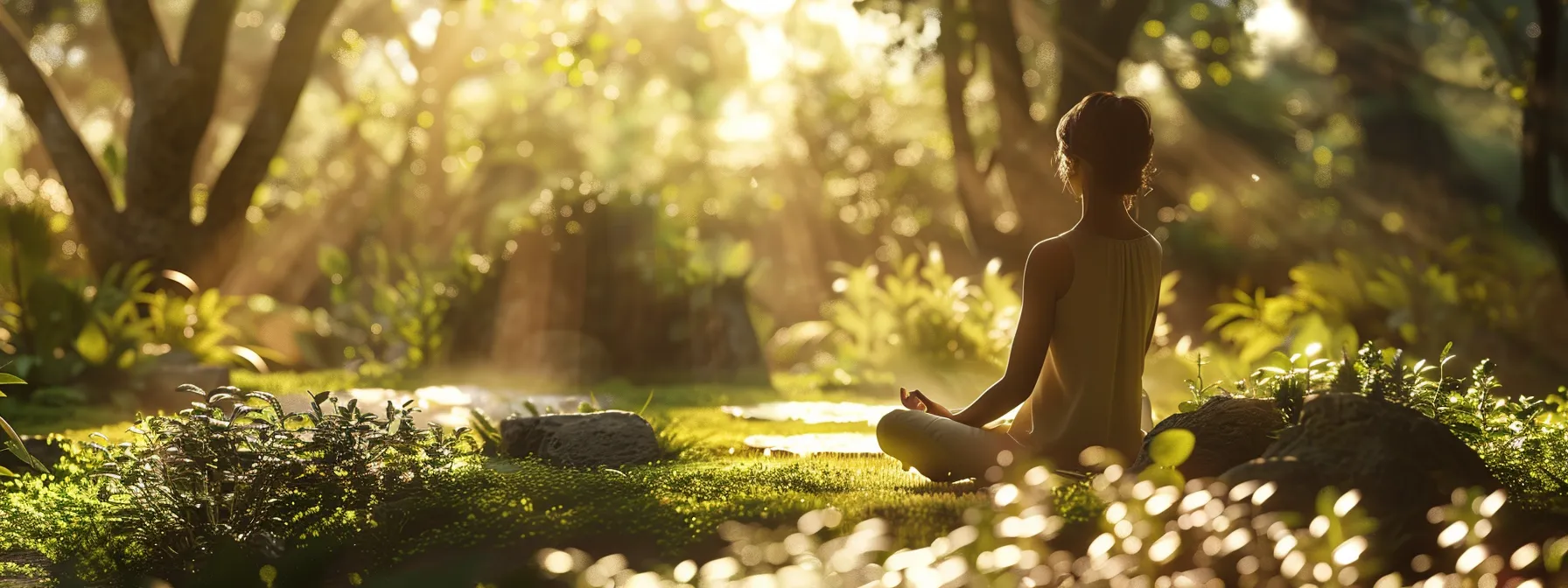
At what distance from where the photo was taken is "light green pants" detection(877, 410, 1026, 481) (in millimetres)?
4668

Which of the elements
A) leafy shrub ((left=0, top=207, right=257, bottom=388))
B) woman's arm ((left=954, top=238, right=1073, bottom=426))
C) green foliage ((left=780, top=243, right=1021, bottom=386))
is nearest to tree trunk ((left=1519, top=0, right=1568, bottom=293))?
green foliage ((left=780, top=243, right=1021, bottom=386))

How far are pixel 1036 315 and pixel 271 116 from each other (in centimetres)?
884

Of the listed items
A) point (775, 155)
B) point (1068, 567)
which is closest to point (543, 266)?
point (1068, 567)

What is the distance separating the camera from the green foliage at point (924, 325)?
443 inches

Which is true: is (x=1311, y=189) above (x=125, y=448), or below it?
above

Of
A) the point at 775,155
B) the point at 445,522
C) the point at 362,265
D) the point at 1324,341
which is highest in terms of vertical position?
the point at 775,155

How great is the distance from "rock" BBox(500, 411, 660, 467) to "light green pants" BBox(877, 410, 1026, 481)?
1278 mm

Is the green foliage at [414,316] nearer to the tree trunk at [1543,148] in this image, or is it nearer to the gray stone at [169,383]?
the gray stone at [169,383]

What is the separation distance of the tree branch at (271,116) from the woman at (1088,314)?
838 cm

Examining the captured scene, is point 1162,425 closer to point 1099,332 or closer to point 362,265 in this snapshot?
point 1099,332

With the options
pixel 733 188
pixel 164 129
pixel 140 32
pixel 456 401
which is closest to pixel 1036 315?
pixel 456 401

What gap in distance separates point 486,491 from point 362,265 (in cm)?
1330

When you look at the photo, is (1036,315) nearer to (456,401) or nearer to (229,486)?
(229,486)

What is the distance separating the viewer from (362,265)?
17.0 metres
